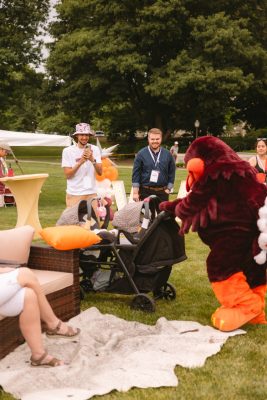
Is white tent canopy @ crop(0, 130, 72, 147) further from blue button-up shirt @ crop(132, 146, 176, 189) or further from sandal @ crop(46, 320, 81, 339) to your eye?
sandal @ crop(46, 320, 81, 339)

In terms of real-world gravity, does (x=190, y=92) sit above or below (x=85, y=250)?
above

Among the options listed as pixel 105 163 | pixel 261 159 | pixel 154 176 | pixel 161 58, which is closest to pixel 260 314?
pixel 154 176

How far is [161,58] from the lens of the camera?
40.0 meters

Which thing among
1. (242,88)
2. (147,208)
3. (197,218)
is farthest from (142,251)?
(242,88)

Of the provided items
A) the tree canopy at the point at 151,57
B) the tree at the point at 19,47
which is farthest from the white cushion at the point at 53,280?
the tree at the point at 19,47

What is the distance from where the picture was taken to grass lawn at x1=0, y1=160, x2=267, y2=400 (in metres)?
3.72

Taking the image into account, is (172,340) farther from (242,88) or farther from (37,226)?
(242,88)

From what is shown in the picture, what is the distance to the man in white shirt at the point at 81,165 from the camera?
770 centimetres

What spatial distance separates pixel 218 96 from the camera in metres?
37.5

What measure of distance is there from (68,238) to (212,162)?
1.41 m

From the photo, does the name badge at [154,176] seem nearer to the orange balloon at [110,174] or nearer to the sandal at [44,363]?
the orange balloon at [110,174]

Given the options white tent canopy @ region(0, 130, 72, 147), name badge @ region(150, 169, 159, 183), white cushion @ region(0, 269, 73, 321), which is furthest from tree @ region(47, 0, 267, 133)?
white cushion @ region(0, 269, 73, 321)

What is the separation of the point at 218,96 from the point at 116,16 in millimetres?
8870

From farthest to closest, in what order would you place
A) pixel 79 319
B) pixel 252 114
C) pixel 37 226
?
1. pixel 252 114
2. pixel 37 226
3. pixel 79 319
